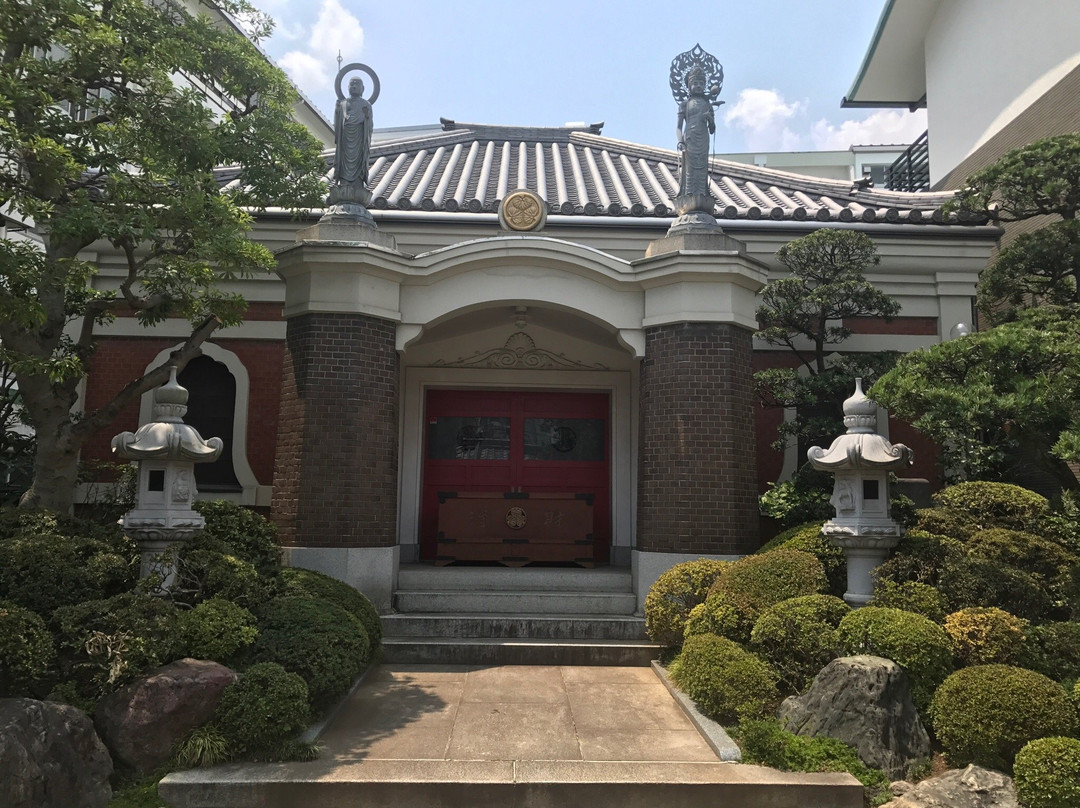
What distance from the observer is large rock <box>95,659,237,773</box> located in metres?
5.80

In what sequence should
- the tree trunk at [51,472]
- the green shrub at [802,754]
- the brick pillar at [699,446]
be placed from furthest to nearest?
the brick pillar at [699,446], the tree trunk at [51,472], the green shrub at [802,754]

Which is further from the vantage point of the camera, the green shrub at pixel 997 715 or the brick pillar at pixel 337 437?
the brick pillar at pixel 337 437

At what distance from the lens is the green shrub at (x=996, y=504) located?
8164 mm

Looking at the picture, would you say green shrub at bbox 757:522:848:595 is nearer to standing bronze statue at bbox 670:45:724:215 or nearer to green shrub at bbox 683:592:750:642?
green shrub at bbox 683:592:750:642

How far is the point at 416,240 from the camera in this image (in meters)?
12.2

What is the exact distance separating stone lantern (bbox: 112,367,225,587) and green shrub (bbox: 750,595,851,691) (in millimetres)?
5308

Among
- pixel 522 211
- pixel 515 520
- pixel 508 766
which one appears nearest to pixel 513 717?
pixel 508 766

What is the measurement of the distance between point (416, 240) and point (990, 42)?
12380 millimetres

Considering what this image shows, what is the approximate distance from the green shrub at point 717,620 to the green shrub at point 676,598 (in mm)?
422

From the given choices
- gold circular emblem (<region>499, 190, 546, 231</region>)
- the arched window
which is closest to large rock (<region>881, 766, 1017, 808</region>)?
gold circular emblem (<region>499, 190, 546, 231</region>)

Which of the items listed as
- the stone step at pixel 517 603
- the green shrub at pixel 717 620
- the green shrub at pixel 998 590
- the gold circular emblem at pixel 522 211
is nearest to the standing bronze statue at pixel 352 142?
the gold circular emblem at pixel 522 211

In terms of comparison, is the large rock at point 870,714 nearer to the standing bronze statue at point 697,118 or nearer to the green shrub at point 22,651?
the green shrub at point 22,651

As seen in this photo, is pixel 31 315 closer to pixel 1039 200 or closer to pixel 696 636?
pixel 696 636

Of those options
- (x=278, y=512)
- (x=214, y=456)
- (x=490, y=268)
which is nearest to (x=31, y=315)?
(x=214, y=456)
